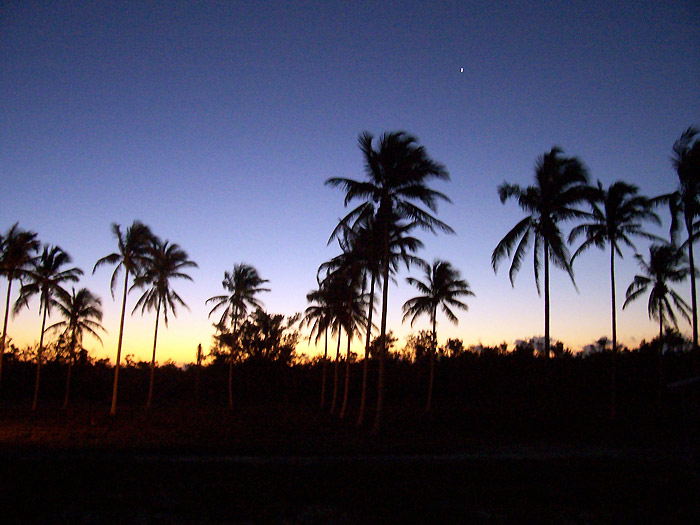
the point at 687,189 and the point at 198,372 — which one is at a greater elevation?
the point at 687,189

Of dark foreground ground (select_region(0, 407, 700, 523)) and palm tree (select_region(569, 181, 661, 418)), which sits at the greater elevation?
palm tree (select_region(569, 181, 661, 418))

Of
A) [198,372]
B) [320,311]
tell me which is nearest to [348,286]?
[320,311]

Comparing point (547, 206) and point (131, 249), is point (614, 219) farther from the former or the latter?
point (131, 249)

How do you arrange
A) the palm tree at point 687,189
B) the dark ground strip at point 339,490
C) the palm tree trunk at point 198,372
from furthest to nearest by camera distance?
the palm tree trunk at point 198,372, the palm tree at point 687,189, the dark ground strip at point 339,490

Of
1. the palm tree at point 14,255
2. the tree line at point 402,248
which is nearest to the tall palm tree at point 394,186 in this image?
the tree line at point 402,248

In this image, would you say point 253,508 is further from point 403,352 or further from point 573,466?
point 403,352

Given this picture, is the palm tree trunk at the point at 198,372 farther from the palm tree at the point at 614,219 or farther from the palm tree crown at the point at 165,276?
the palm tree at the point at 614,219

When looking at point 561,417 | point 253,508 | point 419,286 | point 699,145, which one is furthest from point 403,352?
point 253,508

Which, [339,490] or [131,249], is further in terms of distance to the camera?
[131,249]

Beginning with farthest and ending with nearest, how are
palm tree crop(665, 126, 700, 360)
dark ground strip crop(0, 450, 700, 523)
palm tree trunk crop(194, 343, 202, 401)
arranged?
palm tree trunk crop(194, 343, 202, 401)
palm tree crop(665, 126, 700, 360)
dark ground strip crop(0, 450, 700, 523)

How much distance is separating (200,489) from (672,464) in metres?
11.9

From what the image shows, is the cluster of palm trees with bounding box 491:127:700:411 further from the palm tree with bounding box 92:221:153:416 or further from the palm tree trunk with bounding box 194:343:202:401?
the palm tree trunk with bounding box 194:343:202:401

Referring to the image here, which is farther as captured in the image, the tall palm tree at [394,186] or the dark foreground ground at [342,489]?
the tall palm tree at [394,186]

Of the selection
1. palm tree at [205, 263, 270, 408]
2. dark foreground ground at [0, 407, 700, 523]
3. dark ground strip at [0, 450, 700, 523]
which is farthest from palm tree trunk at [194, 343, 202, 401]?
dark ground strip at [0, 450, 700, 523]
